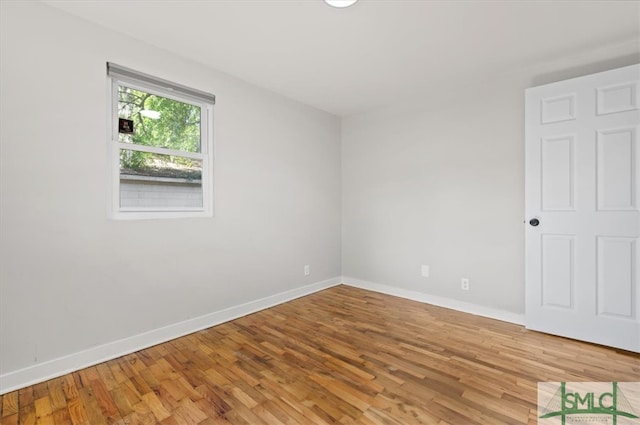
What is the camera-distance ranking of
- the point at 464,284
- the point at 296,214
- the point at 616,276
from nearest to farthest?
the point at 616,276 < the point at 464,284 < the point at 296,214

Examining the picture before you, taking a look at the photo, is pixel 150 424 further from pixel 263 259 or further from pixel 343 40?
pixel 343 40

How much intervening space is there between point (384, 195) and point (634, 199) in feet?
7.34

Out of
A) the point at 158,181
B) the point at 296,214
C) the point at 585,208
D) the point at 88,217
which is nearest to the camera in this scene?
the point at 88,217

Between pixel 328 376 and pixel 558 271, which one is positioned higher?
pixel 558 271

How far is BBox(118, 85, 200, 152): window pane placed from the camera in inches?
94.3

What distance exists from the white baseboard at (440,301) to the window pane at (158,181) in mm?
2365

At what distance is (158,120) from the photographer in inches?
102

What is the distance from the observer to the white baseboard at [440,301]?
9.64 feet

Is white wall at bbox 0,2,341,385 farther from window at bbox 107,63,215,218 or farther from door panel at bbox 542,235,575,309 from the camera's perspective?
door panel at bbox 542,235,575,309

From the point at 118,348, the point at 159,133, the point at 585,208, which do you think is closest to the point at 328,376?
the point at 118,348

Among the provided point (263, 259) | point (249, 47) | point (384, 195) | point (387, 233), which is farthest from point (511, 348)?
point (249, 47)

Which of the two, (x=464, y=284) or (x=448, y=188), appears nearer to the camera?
(x=464, y=284)

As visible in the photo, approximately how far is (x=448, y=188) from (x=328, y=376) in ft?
7.73

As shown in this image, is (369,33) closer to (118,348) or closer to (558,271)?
(558,271)
